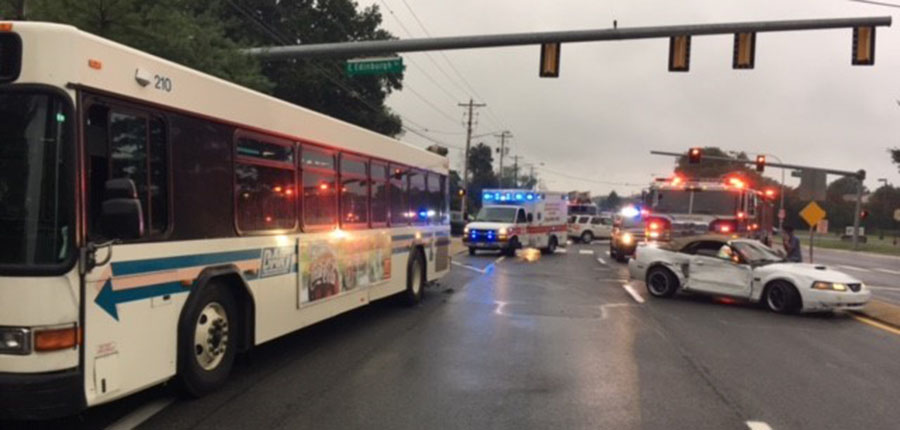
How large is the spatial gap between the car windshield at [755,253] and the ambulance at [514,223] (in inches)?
579

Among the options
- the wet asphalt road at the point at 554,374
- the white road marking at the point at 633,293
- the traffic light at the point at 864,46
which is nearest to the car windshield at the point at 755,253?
the wet asphalt road at the point at 554,374

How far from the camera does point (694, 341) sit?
9930 millimetres

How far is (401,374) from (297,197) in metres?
2.36

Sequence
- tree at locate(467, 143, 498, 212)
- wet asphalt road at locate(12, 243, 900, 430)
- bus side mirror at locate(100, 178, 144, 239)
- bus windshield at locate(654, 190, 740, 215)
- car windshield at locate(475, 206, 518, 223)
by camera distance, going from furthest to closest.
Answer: tree at locate(467, 143, 498, 212) < car windshield at locate(475, 206, 518, 223) < bus windshield at locate(654, 190, 740, 215) < wet asphalt road at locate(12, 243, 900, 430) < bus side mirror at locate(100, 178, 144, 239)

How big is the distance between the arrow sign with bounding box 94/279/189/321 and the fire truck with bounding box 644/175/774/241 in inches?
668

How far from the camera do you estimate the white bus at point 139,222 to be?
4.72m

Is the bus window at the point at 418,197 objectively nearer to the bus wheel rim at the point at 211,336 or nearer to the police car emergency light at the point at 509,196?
the bus wheel rim at the point at 211,336

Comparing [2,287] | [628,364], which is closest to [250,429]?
[2,287]

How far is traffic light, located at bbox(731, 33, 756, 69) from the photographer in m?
15.8

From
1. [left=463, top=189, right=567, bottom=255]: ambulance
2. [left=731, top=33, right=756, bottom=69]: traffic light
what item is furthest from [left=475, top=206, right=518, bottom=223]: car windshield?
[left=731, top=33, right=756, bottom=69]: traffic light

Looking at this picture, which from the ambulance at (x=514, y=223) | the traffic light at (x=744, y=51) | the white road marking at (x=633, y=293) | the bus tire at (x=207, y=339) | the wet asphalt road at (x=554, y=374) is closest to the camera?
the wet asphalt road at (x=554, y=374)

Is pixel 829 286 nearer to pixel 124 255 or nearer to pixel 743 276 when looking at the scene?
pixel 743 276

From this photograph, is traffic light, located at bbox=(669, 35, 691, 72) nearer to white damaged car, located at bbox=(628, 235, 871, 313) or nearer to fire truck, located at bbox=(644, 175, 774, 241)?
white damaged car, located at bbox=(628, 235, 871, 313)

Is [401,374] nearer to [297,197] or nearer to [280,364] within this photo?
[280,364]
